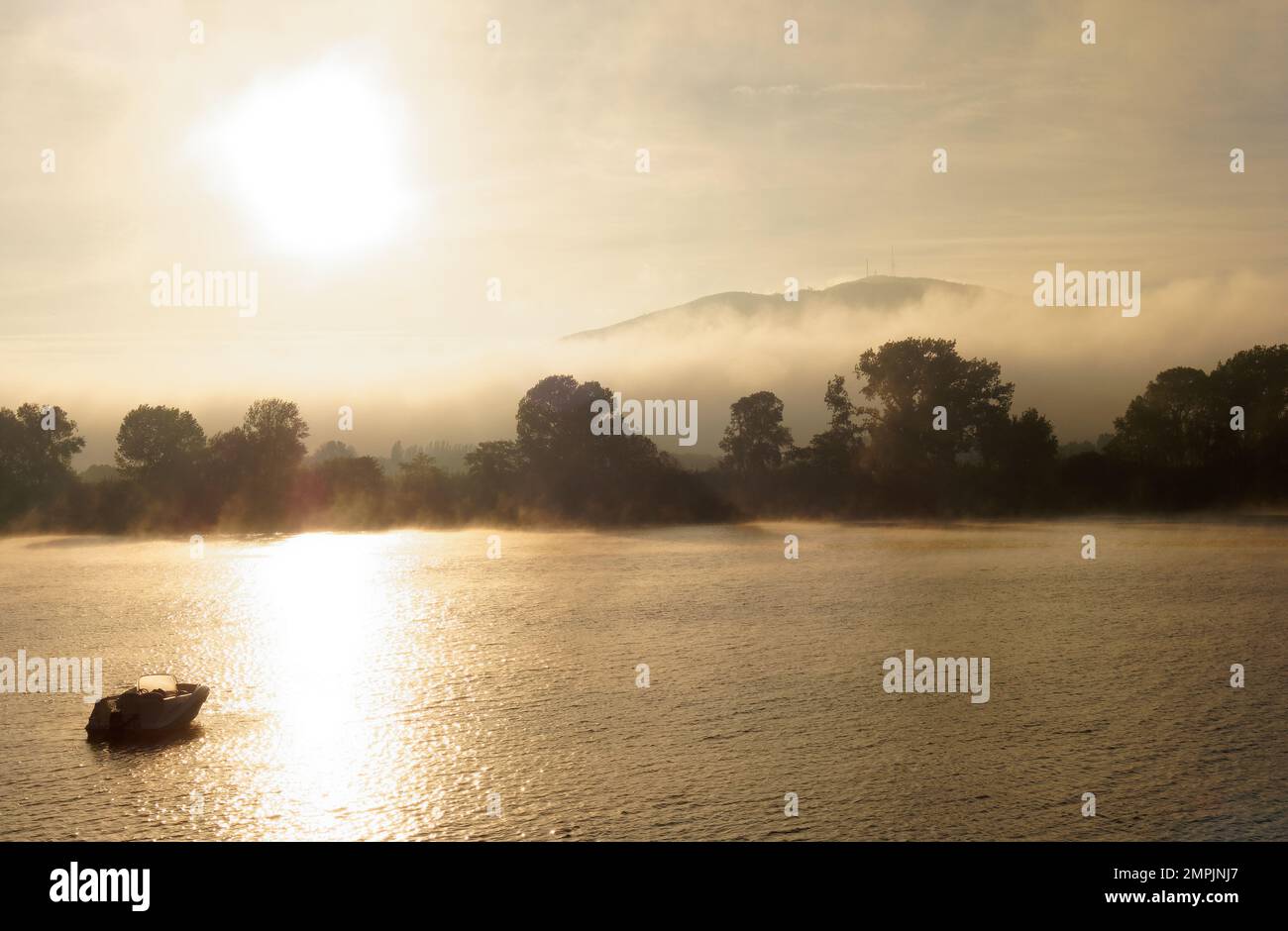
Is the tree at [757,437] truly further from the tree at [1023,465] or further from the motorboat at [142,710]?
the motorboat at [142,710]

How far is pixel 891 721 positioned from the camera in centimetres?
2922

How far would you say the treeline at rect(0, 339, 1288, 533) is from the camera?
10756 centimetres

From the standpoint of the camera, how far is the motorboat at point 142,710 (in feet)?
89.5

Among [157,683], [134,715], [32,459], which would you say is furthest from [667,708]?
[32,459]

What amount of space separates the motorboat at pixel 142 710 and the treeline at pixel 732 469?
8021cm

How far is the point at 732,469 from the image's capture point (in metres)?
115

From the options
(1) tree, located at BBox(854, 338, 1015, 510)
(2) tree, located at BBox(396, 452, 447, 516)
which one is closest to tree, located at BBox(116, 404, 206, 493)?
(2) tree, located at BBox(396, 452, 447, 516)

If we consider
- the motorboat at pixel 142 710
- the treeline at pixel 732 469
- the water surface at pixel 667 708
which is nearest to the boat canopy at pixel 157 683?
the motorboat at pixel 142 710

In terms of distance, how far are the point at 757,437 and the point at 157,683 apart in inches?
3527
